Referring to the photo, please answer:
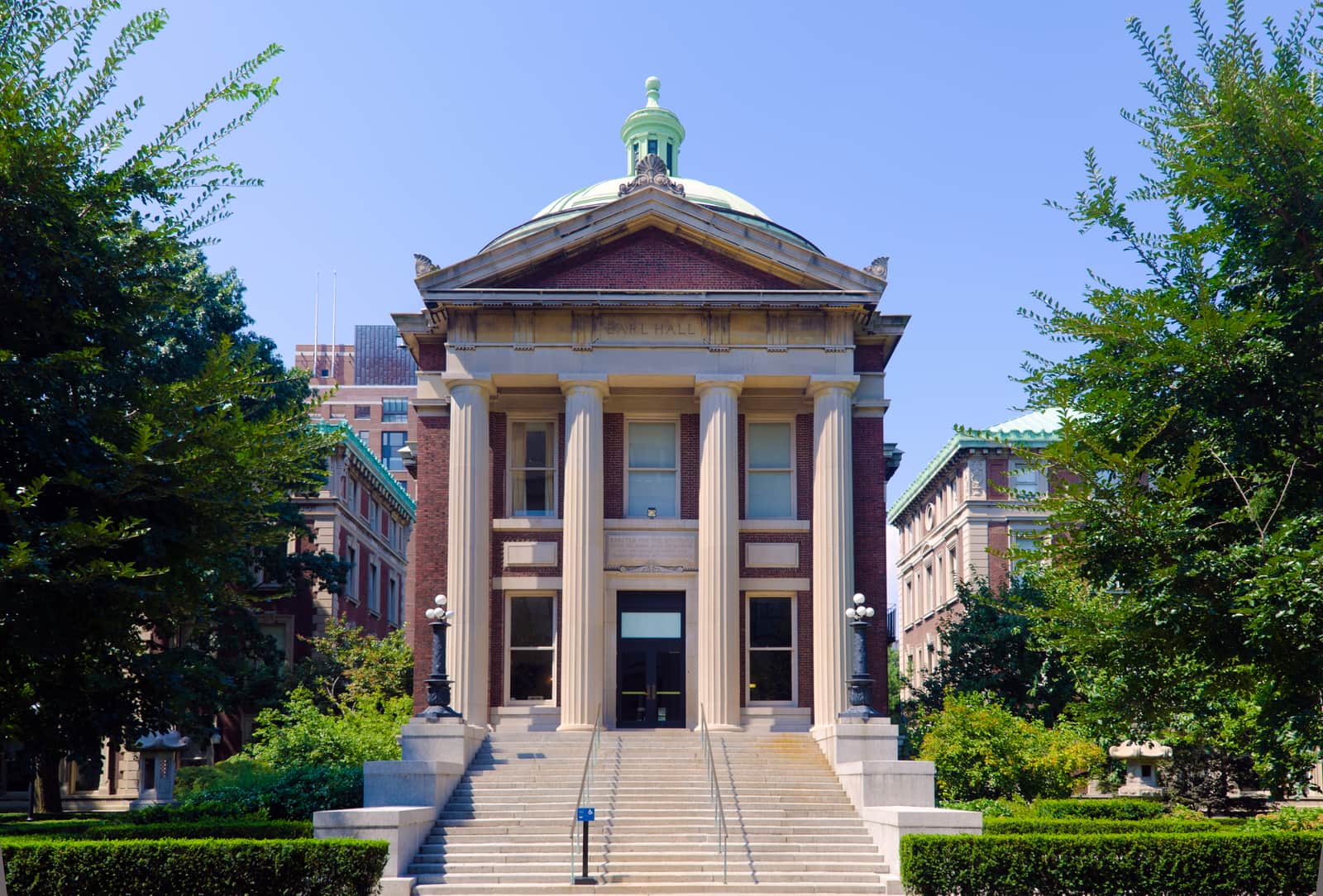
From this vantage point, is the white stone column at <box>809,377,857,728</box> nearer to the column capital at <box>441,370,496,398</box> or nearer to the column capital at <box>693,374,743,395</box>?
the column capital at <box>693,374,743,395</box>

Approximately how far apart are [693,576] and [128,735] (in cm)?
1757

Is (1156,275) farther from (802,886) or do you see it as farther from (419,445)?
(419,445)

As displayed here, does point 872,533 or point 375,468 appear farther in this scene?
point 375,468

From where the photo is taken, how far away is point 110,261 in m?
16.1

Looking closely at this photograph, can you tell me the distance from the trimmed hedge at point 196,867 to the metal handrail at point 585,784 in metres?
3.39

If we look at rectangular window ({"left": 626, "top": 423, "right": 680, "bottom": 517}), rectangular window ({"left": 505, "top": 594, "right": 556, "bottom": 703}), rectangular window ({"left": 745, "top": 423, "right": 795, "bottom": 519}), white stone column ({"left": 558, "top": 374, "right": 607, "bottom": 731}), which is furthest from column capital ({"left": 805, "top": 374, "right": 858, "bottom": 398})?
rectangular window ({"left": 505, "top": 594, "right": 556, "bottom": 703})

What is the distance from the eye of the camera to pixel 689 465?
33.5 metres

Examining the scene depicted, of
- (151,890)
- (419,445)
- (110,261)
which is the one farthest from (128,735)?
(419,445)

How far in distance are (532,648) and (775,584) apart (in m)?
6.06

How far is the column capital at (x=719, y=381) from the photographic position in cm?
3212

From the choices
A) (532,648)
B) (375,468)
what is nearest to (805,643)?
(532,648)

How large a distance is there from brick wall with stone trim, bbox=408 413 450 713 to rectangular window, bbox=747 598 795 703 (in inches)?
300

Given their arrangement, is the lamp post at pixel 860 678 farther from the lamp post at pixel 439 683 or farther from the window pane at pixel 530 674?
the window pane at pixel 530 674

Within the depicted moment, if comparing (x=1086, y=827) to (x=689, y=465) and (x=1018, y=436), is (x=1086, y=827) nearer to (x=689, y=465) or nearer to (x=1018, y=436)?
(x=689, y=465)
